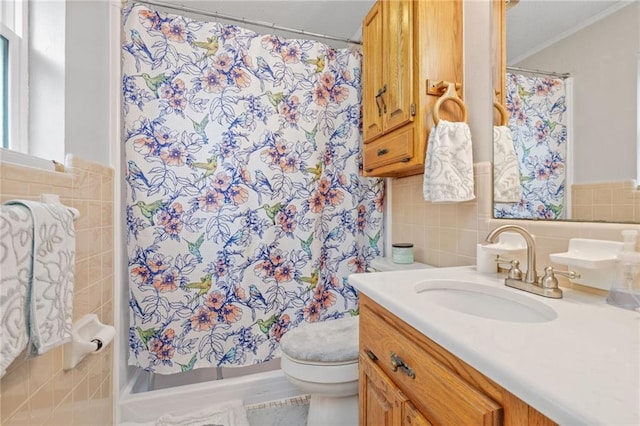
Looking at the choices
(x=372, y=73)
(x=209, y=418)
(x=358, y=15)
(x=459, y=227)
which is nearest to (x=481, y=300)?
(x=459, y=227)

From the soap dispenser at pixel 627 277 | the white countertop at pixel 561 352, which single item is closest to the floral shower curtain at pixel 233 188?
the white countertop at pixel 561 352

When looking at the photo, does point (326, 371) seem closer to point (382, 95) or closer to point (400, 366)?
point (400, 366)

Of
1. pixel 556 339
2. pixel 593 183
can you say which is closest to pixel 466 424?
pixel 556 339

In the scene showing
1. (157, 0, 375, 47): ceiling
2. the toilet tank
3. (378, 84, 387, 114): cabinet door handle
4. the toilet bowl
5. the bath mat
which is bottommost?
the bath mat

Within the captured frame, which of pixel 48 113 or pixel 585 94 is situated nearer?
pixel 585 94

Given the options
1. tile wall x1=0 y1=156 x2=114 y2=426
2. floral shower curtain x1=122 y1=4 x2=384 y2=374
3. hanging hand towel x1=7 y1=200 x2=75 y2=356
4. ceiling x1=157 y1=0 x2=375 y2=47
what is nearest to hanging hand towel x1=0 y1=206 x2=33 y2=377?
hanging hand towel x1=7 y1=200 x2=75 y2=356

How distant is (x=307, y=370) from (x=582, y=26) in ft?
4.44

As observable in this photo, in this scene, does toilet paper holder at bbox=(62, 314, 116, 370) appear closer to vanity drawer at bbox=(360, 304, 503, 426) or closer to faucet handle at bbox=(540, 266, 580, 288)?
vanity drawer at bbox=(360, 304, 503, 426)

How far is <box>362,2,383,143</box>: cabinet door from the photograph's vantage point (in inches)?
55.6

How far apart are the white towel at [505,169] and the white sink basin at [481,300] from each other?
35 centimetres

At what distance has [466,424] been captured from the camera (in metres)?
0.47

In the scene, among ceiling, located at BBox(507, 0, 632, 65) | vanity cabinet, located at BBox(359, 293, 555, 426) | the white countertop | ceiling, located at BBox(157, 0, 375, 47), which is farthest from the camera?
ceiling, located at BBox(157, 0, 375, 47)

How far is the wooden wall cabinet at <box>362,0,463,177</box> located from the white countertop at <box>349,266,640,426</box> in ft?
2.43

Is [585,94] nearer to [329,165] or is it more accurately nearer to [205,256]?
[329,165]
